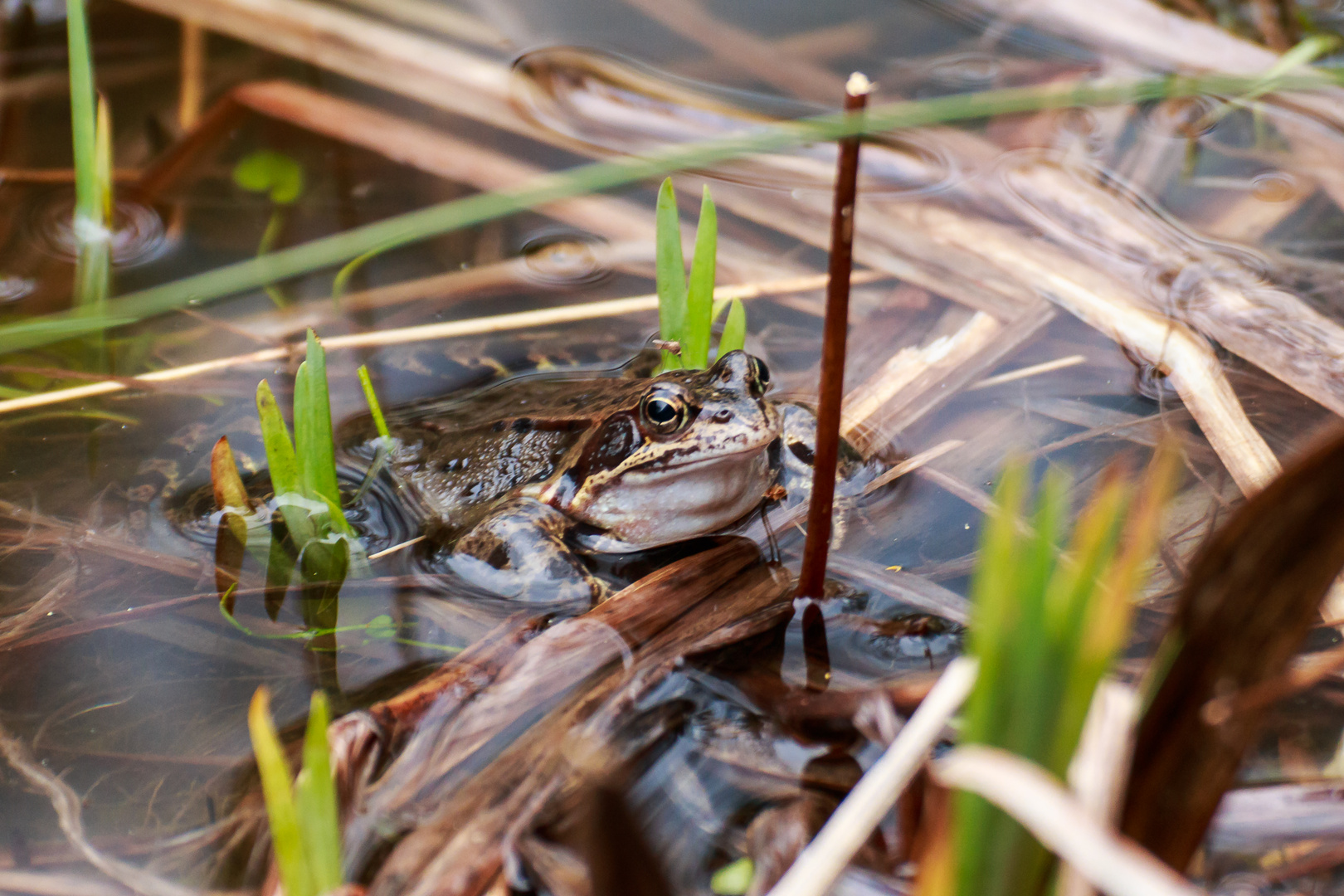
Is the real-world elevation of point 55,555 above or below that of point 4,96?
below

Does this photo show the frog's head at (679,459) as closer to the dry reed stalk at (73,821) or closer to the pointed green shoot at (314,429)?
the pointed green shoot at (314,429)

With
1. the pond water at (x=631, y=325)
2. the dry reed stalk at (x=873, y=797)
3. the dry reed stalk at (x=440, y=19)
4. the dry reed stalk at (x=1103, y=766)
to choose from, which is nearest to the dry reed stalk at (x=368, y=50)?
the pond water at (x=631, y=325)

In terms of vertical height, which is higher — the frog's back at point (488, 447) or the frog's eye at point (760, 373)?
the frog's eye at point (760, 373)

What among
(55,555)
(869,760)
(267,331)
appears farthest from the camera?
(267,331)

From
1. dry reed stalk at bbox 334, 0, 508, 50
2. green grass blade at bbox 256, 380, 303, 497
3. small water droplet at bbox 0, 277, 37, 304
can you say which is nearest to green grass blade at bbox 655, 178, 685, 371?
green grass blade at bbox 256, 380, 303, 497

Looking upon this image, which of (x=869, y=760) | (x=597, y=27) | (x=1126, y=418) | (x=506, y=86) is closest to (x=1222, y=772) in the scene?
(x=869, y=760)

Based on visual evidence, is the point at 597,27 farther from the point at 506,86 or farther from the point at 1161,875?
the point at 1161,875

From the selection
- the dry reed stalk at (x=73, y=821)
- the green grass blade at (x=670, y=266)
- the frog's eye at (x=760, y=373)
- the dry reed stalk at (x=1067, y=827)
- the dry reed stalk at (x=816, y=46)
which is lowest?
the dry reed stalk at (x=73, y=821)

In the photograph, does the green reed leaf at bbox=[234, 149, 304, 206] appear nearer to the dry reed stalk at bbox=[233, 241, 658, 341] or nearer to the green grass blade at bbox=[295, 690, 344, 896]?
the dry reed stalk at bbox=[233, 241, 658, 341]
